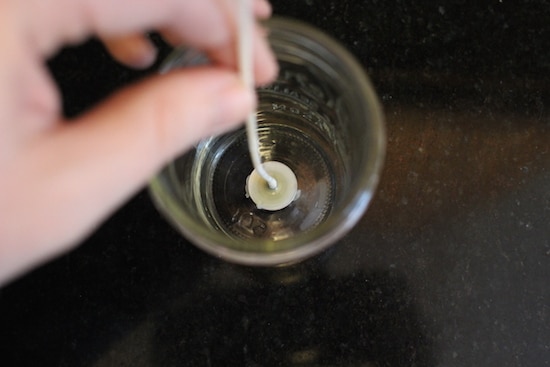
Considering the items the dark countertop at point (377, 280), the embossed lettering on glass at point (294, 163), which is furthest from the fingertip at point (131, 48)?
the dark countertop at point (377, 280)

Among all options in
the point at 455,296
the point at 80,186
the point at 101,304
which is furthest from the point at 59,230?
the point at 455,296

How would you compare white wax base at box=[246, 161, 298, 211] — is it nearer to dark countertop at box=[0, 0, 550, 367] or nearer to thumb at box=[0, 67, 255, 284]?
dark countertop at box=[0, 0, 550, 367]

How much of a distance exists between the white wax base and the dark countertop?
0.06m

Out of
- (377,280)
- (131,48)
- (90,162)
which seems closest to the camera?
(90,162)

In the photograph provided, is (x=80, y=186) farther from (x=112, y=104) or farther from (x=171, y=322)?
(x=171, y=322)

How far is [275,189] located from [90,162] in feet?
0.84

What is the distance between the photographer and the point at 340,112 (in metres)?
0.53

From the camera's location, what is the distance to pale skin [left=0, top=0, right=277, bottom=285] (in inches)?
14.0

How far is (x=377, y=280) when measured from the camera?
0.57 metres

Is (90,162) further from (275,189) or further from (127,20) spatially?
(275,189)

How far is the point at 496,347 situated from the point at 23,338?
418 millimetres

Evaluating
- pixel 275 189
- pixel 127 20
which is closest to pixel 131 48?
pixel 127 20

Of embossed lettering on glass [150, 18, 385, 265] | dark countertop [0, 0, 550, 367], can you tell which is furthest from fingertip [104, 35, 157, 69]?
dark countertop [0, 0, 550, 367]

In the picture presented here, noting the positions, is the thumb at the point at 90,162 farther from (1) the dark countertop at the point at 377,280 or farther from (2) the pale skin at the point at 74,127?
(1) the dark countertop at the point at 377,280
